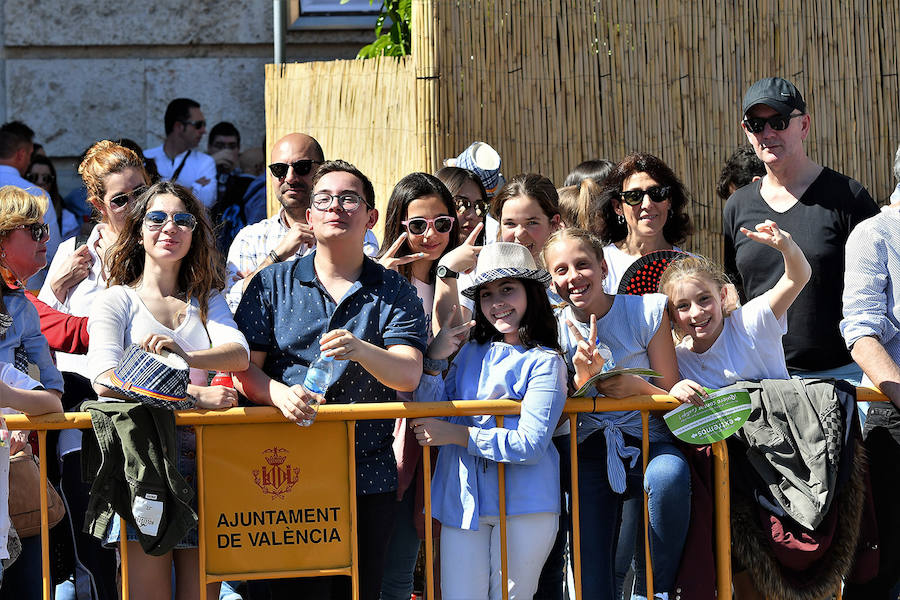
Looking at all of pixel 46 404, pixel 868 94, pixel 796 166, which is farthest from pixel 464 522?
pixel 868 94

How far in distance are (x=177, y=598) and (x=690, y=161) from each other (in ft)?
13.7

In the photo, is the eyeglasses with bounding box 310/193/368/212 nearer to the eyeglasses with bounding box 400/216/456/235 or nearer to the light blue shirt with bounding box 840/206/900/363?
the eyeglasses with bounding box 400/216/456/235

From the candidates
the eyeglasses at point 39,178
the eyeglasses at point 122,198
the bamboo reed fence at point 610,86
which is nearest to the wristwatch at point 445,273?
the eyeglasses at point 122,198

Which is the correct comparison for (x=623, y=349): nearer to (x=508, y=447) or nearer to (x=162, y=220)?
(x=508, y=447)

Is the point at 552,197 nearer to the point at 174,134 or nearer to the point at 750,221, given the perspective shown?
the point at 750,221

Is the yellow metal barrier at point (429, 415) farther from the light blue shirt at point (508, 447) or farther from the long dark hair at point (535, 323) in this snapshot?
the long dark hair at point (535, 323)

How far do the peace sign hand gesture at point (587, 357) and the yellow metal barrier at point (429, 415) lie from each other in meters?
0.10

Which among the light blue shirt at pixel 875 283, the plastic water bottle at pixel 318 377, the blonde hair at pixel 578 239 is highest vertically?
the blonde hair at pixel 578 239

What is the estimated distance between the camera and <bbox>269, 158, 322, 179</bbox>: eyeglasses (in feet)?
18.5

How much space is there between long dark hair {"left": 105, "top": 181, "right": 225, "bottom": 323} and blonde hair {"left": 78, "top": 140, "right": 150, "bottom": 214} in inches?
24.5

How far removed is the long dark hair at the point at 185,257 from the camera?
4.56 m

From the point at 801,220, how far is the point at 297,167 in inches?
89.7

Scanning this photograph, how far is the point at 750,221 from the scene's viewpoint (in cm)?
547

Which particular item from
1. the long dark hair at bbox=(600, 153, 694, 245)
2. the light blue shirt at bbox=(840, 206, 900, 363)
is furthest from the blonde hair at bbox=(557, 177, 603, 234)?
the light blue shirt at bbox=(840, 206, 900, 363)
